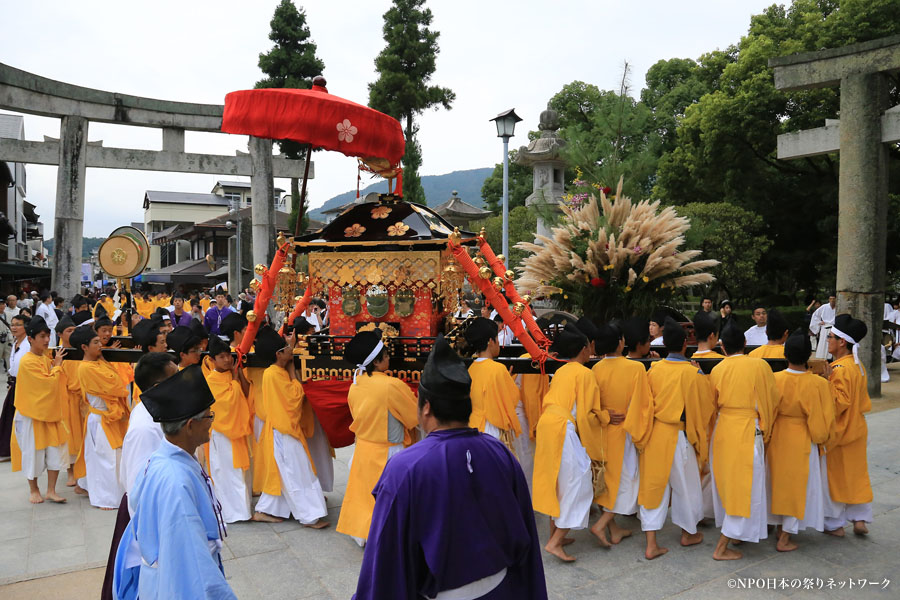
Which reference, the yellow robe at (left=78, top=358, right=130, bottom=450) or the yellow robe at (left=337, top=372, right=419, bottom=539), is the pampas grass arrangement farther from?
the yellow robe at (left=78, top=358, right=130, bottom=450)

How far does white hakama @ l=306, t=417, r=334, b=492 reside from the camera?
6.38 meters

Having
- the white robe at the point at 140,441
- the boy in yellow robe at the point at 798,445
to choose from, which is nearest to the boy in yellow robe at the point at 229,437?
the white robe at the point at 140,441

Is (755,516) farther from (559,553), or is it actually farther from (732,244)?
(732,244)

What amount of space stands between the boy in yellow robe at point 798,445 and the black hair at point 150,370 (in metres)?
4.60

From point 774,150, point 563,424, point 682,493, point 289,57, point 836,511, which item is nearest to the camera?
point 563,424

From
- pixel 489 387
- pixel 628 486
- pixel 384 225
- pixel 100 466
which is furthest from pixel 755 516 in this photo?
pixel 100 466

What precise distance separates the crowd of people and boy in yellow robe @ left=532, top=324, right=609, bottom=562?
0.01 m

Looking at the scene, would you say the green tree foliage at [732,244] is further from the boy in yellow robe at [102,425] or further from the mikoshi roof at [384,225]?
the boy in yellow robe at [102,425]

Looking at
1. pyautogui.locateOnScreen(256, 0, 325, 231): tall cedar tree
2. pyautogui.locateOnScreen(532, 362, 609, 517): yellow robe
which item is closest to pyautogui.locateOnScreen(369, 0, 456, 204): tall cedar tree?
pyautogui.locateOnScreen(256, 0, 325, 231): tall cedar tree

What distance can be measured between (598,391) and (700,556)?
5.05 ft

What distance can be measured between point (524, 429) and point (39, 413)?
15.9 ft

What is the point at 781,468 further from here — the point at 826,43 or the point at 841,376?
the point at 826,43

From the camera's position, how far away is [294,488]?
18.8 ft

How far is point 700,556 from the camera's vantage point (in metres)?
5.03
